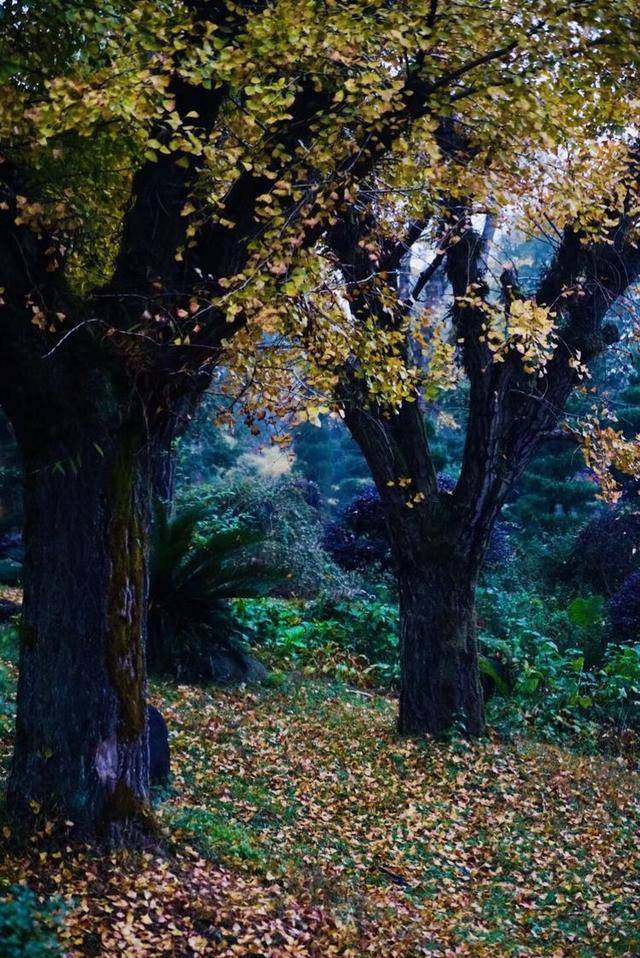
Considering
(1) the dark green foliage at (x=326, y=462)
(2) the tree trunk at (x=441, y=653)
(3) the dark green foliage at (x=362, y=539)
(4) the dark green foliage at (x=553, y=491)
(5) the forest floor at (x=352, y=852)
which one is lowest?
(5) the forest floor at (x=352, y=852)

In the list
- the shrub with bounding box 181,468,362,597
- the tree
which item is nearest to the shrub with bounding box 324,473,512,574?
the shrub with bounding box 181,468,362,597

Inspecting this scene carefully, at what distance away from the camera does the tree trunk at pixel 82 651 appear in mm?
4605

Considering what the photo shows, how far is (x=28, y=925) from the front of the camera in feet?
12.0

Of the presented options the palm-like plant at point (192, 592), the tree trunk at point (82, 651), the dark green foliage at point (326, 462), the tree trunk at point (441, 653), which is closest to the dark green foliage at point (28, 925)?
the tree trunk at point (82, 651)

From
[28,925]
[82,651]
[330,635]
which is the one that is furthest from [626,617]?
[28,925]

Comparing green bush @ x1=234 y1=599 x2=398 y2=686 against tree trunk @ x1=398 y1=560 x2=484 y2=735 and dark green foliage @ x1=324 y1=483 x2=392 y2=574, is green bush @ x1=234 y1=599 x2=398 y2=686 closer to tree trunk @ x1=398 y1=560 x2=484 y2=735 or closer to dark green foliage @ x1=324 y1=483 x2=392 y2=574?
dark green foliage @ x1=324 y1=483 x2=392 y2=574

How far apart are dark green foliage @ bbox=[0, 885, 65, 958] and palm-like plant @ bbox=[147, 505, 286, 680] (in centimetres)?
536

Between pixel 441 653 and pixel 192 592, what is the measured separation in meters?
2.75

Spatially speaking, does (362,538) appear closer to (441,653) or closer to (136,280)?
(441,653)

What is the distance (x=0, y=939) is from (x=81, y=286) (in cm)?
340

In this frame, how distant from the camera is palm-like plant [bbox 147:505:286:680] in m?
9.43

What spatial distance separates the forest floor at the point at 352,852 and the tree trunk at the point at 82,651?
0.26 m

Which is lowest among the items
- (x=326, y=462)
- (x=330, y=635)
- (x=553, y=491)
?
(x=330, y=635)

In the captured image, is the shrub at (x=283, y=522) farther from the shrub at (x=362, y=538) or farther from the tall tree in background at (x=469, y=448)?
the tall tree in background at (x=469, y=448)
